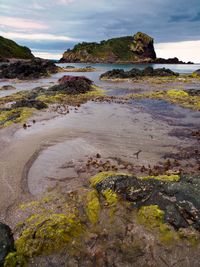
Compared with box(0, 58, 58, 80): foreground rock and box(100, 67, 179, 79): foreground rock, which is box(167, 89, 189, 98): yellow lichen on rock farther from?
box(0, 58, 58, 80): foreground rock

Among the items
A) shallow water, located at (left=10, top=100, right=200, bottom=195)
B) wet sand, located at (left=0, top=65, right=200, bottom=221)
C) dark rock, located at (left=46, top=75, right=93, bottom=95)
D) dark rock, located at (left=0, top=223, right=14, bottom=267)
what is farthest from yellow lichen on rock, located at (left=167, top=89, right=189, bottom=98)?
dark rock, located at (left=0, top=223, right=14, bottom=267)

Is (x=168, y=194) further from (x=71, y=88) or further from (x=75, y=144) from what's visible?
(x=71, y=88)

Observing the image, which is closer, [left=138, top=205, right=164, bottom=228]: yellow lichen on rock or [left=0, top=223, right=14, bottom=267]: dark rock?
[left=0, top=223, right=14, bottom=267]: dark rock

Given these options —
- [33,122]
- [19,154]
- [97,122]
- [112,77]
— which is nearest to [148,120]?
[97,122]

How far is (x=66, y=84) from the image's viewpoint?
3706cm

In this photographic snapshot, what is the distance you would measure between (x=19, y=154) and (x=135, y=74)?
50.0m

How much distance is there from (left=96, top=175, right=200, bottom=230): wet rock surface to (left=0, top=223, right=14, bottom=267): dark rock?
3063 mm

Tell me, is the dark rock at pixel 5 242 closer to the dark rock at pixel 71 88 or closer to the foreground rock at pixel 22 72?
the dark rock at pixel 71 88

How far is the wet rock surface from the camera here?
695 cm

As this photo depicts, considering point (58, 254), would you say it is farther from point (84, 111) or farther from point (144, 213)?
point (84, 111)

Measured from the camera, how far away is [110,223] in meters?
7.16

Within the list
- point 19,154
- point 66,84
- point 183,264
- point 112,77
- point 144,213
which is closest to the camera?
point 183,264

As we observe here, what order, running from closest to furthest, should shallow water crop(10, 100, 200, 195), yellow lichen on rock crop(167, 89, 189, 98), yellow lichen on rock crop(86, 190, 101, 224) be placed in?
yellow lichen on rock crop(86, 190, 101, 224), shallow water crop(10, 100, 200, 195), yellow lichen on rock crop(167, 89, 189, 98)

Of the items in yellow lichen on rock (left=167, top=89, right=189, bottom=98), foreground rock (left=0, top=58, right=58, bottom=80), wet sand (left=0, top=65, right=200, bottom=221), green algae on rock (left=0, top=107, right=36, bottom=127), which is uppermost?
wet sand (left=0, top=65, right=200, bottom=221)
